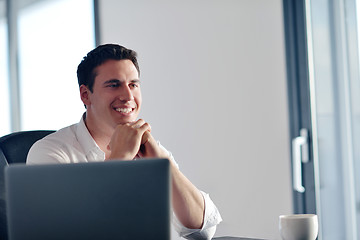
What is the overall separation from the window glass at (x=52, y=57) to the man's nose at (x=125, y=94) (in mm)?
1951

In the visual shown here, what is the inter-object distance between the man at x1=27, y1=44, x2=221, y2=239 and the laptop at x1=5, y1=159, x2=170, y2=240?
75 cm

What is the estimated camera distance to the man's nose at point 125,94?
78.5 inches

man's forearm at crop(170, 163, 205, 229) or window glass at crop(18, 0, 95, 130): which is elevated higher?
window glass at crop(18, 0, 95, 130)

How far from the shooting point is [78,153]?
6.24 feet

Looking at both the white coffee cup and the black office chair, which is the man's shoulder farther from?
the white coffee cup

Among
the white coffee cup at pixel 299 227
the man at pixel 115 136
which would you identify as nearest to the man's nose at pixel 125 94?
the man at pixel 115 136

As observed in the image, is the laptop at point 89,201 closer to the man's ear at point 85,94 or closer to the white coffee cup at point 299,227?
the white coffee cup at point 299,227

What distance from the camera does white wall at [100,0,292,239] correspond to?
2.88 meters

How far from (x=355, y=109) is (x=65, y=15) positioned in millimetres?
2383

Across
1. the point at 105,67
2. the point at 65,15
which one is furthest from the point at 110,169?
the point at 65,15

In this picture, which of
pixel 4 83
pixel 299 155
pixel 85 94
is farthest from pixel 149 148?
pixel 4 83

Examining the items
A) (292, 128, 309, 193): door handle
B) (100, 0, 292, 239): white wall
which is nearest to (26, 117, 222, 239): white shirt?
(292, 128, 309, 193): door handle

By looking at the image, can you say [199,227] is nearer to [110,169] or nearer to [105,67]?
[105,67]

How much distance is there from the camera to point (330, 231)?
2734mm
